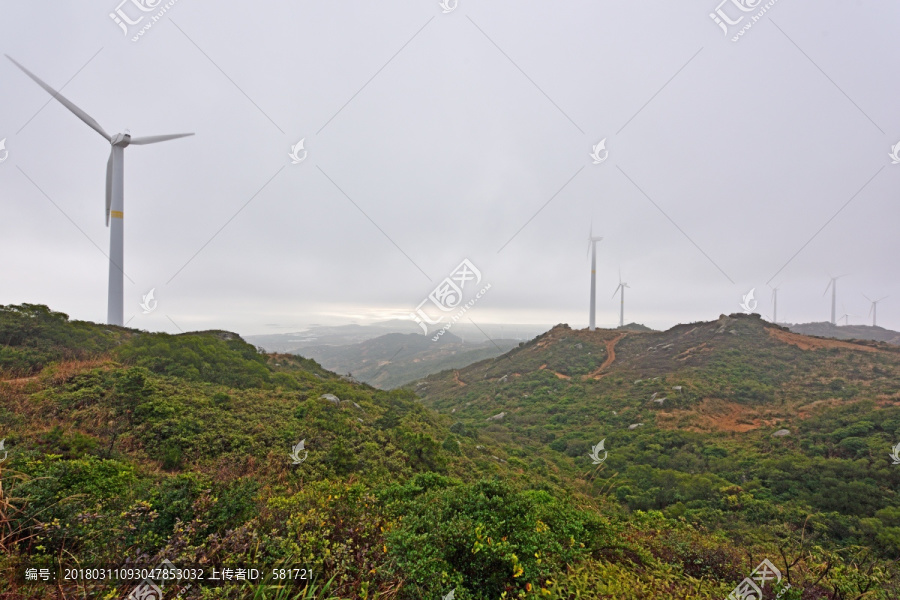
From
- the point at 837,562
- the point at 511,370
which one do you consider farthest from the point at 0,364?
the point at 511,370

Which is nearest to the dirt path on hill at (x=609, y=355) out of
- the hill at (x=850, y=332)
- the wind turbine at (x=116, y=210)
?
the wind turbine at (x=116, y=210)

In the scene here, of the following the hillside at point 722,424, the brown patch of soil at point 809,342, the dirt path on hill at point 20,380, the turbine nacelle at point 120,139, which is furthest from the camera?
the brown patch of soil at point 809,342

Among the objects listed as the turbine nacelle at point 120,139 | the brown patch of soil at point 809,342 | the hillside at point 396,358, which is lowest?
the hillside at point 396,358

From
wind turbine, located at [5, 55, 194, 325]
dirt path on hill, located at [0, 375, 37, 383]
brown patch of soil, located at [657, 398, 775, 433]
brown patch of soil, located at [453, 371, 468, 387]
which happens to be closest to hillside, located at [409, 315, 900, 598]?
brown patch of soil, located at [657, 398, 775, 433]

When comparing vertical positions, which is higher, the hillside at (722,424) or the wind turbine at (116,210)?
the wind turbine at (116,210)

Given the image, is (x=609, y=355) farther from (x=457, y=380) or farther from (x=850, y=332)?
(x=850, y=332)

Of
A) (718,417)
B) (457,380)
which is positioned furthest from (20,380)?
(457,380)

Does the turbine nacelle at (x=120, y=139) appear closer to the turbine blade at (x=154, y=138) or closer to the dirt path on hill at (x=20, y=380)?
the turbine blade at (x=154, y=138)

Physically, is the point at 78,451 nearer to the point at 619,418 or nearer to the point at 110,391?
the point at 110,391
